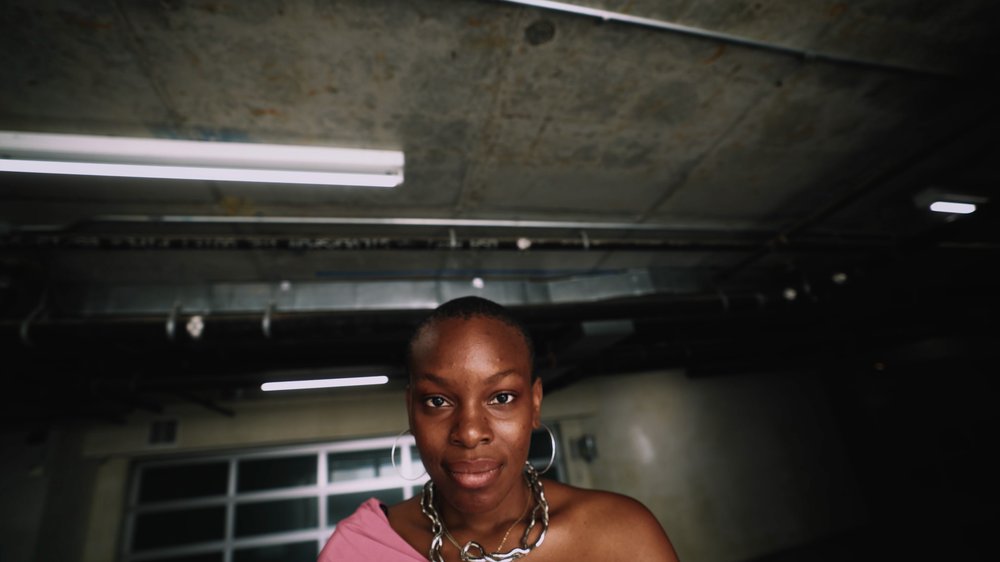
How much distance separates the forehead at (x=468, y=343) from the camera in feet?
4.10

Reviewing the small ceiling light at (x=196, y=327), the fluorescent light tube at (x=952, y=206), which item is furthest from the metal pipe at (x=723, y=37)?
the small ceiling light at (x=196, y=327)

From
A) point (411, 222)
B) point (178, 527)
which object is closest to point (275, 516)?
point (178, 527)

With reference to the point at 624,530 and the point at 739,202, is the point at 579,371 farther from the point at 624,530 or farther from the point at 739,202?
the point at 624,530

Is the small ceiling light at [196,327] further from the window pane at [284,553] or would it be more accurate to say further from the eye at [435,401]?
the window pane at [284,553]

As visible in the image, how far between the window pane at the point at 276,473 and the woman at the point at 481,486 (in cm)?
665

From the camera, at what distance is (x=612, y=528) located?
1.35 m

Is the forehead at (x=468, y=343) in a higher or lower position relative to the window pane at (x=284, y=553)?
higher

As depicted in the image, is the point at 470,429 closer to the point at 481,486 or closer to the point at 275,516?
the point at 481,486

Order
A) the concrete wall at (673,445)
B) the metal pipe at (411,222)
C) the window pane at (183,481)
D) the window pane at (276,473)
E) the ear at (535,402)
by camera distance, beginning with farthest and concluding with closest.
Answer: the window pane at (276,473) → the window pane at (183,481) → the concrete wall at (673,445) → the metal pipe at (411,222) → the ear at (535,402)

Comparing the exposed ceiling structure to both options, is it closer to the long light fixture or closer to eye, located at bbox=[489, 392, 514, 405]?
the long light fixture

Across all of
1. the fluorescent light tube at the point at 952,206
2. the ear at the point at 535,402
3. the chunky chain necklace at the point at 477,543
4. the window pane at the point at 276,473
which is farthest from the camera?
the window pane at the point at 276,473

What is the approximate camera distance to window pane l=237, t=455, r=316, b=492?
685 centimetres

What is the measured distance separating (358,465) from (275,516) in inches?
56.0

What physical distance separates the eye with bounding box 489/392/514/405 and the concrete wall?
6598 mm
